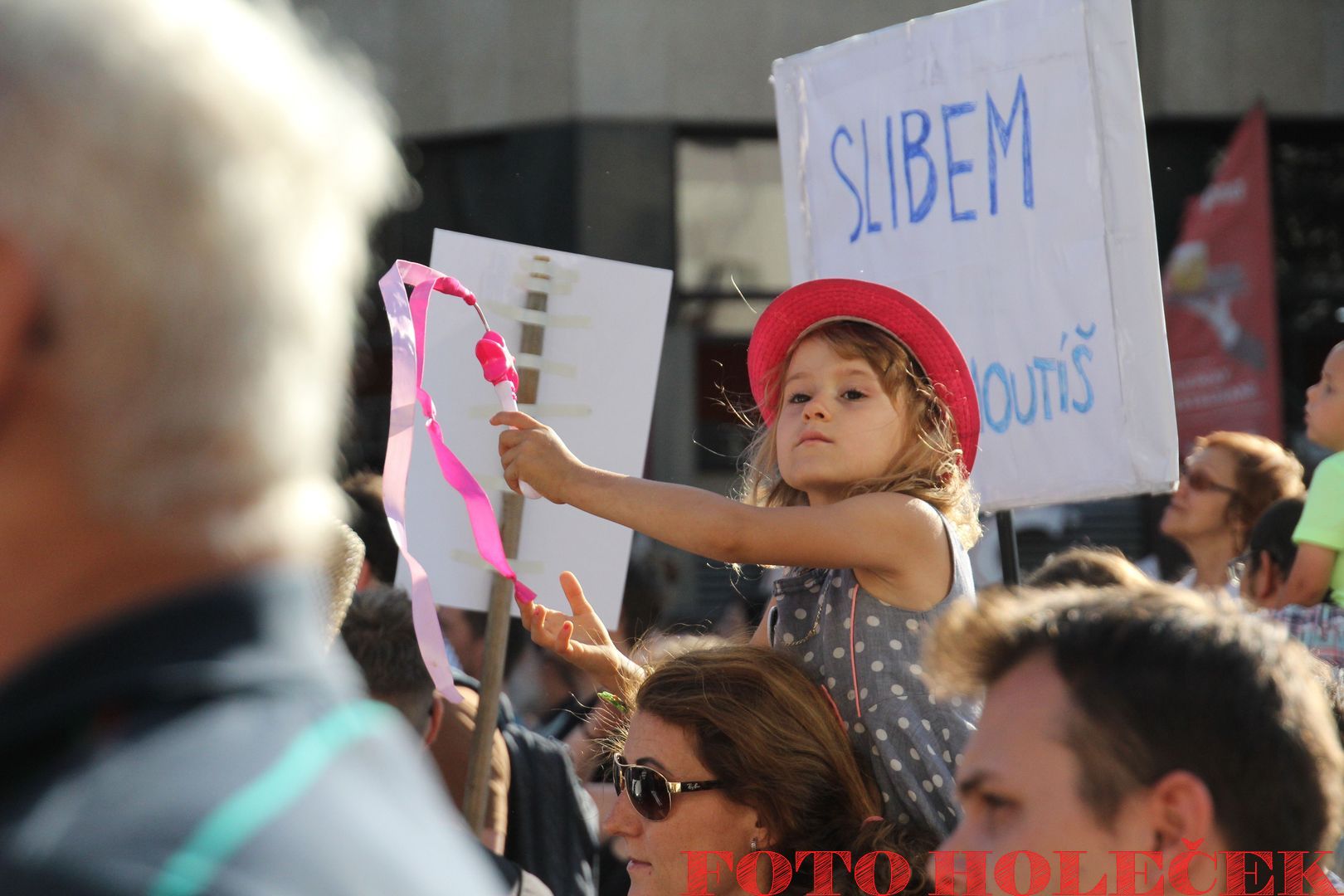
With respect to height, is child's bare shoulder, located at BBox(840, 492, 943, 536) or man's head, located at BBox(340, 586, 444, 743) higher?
child's bare shoulder, located at BBox(840, 492, 943, 536)

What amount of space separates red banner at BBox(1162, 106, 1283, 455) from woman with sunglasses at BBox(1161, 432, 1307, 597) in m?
3.32

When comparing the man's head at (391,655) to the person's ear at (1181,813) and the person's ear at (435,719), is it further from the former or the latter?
the person's ear at (1181,813)

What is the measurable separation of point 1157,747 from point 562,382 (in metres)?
2.00

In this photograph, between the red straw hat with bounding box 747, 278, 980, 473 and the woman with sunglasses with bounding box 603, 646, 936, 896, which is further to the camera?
the red straw hat with bounding box 747, 278, 980, 473

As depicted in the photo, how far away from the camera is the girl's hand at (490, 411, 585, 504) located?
2453 millimetres

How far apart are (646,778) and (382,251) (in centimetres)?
924

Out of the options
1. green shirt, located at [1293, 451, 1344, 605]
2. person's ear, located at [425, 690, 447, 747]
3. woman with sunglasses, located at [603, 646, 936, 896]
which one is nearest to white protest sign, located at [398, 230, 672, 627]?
person's ear, located at [425, 690, 447, 747]

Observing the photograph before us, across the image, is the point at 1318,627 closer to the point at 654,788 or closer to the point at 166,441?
the point at 654,788

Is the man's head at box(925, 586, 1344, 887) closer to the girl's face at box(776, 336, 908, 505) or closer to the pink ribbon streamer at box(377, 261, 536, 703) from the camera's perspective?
the girl's face at box(776, 336, 908, 505)

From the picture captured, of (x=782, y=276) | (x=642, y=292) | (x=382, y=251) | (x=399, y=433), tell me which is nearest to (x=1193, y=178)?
(x=782, y=276)

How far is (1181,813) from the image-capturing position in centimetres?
158

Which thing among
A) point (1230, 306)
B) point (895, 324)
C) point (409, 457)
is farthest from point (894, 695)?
point (1230, 306)

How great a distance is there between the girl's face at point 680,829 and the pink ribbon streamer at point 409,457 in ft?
1.23

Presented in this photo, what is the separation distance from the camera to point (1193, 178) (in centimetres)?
1067
